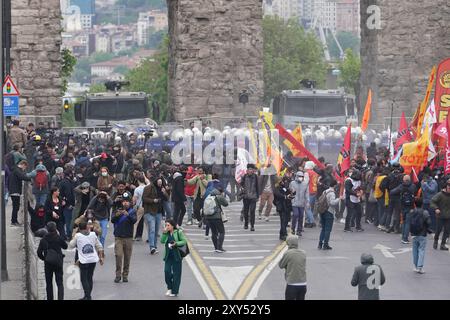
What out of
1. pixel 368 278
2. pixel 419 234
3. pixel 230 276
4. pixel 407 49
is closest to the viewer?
pixel 368 278

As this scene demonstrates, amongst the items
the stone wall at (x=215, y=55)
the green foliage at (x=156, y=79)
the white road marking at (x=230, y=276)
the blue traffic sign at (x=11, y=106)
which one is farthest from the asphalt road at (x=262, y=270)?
the green foliage at (x=156, y=79)

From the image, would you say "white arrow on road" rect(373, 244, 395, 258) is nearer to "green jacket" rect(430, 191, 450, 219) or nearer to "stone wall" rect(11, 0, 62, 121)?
"green jacket" rect(430, 191, 450, 219)

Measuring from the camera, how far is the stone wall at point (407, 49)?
5384cm

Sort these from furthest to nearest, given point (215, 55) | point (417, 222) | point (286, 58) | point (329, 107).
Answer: point (286, 58), point (329, 107), point (215, 55), point (417, 222)

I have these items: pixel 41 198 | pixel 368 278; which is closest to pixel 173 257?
pixel 368 278

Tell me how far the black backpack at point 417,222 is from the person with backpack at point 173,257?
4546 millimetres

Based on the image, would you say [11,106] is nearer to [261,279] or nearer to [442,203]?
[442,203]

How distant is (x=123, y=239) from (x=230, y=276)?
190 cm

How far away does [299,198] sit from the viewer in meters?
33.6

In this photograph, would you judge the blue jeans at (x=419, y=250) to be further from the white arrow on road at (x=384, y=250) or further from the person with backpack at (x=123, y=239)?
the person with backpack at (x=123, y=239)

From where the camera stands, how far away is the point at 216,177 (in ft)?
110

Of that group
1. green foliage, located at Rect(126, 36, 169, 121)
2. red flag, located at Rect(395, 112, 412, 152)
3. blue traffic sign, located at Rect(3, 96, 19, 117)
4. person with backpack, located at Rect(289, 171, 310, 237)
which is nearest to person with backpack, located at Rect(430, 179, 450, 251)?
person with backpack, located at Rect(289, 171, 310, 237)

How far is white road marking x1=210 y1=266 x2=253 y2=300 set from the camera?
26.6 meters

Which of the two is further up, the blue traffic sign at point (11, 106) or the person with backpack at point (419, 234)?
the blue traffic sign at point (11, 106)
